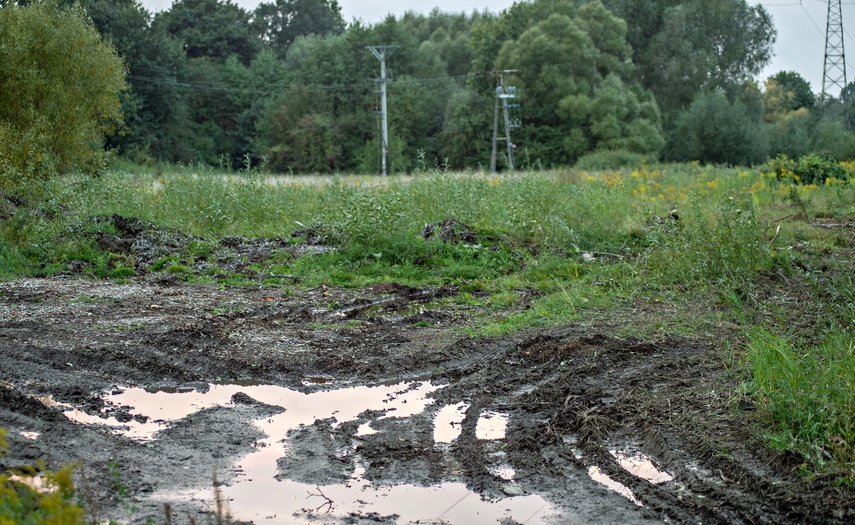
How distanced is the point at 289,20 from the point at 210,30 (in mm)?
16646

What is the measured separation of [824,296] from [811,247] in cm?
286

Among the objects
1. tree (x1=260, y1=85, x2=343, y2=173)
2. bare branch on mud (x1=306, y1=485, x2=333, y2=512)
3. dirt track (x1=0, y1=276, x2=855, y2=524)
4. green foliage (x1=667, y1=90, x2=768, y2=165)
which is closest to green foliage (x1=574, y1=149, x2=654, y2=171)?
green foliage (x1=667, y1=90, x2=768, y2=165)

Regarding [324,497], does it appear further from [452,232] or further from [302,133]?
[302,133]

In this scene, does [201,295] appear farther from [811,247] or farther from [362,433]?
[811,247]

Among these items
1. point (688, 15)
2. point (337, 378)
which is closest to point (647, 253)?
point (337, 378)

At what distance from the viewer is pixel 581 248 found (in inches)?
461

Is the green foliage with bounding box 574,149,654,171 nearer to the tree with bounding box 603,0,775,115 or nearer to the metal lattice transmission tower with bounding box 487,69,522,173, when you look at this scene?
the metal lattice transmission tower with bounding box 487,69,522,173

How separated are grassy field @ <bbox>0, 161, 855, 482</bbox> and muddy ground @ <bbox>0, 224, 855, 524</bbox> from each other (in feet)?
1.23

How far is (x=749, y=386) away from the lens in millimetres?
5227

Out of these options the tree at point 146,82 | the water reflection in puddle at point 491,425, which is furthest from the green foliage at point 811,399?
the tree at point 146,82

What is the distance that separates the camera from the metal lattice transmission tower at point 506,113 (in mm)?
39750

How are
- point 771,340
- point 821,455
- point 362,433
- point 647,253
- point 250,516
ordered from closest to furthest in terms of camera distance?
point 250,516 < point 821,455 < point 362,433 < point 771,340 < point 647,253

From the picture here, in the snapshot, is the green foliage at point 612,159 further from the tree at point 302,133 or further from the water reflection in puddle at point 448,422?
the water reflection in puddle at point 448,422

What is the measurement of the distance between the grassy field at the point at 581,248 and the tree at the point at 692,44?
133ft
